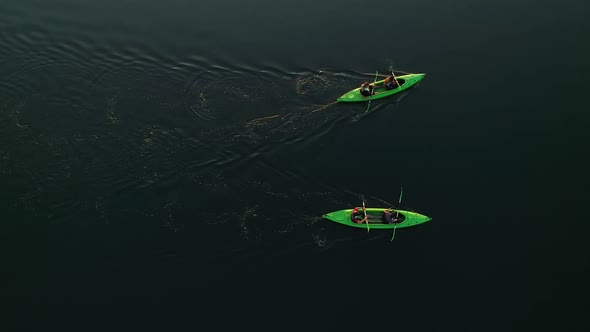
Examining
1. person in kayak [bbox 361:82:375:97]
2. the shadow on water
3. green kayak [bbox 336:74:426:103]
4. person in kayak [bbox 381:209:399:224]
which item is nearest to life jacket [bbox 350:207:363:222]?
the shadow on water

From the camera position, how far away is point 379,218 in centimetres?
2609

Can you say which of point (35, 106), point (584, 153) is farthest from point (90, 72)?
point (584, 153)

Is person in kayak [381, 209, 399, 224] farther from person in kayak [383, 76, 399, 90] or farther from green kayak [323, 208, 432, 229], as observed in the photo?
person in kayak [383, 76, 399, 90]

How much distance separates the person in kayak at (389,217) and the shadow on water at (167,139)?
93.4 inches

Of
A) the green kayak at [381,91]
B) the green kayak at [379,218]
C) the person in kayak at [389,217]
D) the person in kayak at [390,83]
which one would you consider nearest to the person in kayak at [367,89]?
the green kayak at [381,91]

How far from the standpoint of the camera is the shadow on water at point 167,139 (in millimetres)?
26250

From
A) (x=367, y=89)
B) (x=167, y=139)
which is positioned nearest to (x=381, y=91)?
(x=367, y=89)

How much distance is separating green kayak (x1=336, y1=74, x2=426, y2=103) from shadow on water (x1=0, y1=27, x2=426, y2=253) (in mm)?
672

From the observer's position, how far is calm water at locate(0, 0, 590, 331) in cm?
2408

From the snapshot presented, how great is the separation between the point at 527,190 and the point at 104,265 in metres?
22.8

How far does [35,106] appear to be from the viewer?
29391mm

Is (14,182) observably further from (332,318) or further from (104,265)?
(332,318)

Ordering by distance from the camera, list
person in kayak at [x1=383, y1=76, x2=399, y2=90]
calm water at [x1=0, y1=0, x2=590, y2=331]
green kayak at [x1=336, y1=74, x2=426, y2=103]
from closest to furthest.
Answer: calm water at [x1=0, y1=0, x2=590, y2=331]
green kayak at [x1=336, y1=74, x2=426, y2=103]
person in kayak at [x1=383, y1=76, x2=399, y2=90]

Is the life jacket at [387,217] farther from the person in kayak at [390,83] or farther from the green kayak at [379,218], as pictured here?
the person in kayak at [390,83]
